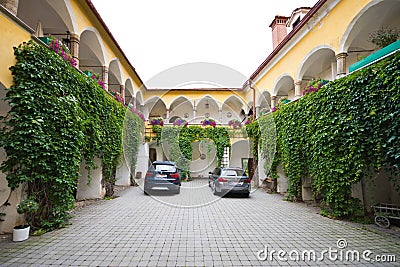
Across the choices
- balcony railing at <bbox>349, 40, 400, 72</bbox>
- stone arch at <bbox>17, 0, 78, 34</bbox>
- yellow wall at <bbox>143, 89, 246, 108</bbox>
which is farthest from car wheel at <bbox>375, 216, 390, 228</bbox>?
yellow wall at <bbox>143, 89, 246, 108</bbox>

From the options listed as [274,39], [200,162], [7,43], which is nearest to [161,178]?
[7,43]

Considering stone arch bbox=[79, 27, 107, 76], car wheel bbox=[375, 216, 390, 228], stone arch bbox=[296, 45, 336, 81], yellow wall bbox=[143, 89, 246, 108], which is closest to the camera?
car wheel bbox=[375, 216, 390, 228]

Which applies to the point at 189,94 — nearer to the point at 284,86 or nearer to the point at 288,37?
the point at 284,86

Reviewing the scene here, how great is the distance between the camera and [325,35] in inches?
336

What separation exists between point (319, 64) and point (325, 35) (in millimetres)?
2619

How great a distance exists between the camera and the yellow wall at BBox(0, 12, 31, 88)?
4312 mm

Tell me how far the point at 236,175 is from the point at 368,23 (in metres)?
7.79

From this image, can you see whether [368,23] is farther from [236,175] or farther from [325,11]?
[236,175]

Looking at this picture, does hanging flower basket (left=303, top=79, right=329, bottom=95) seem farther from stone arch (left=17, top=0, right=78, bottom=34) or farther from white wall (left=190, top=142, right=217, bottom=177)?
white wall (left=190, top=142, right=217, bottom=177)

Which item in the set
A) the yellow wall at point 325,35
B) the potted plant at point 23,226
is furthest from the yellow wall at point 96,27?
the yellow wall at point 325,35

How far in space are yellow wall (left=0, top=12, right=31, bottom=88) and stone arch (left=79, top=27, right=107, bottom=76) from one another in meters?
4.30

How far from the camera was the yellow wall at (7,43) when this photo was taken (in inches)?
170

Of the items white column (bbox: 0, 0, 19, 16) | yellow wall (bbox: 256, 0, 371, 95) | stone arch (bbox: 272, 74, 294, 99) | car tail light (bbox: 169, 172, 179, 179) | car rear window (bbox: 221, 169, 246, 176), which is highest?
yellow wall (bbox: 256, 0, 371, 95)

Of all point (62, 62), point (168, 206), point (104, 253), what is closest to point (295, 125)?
point (168, 206)
